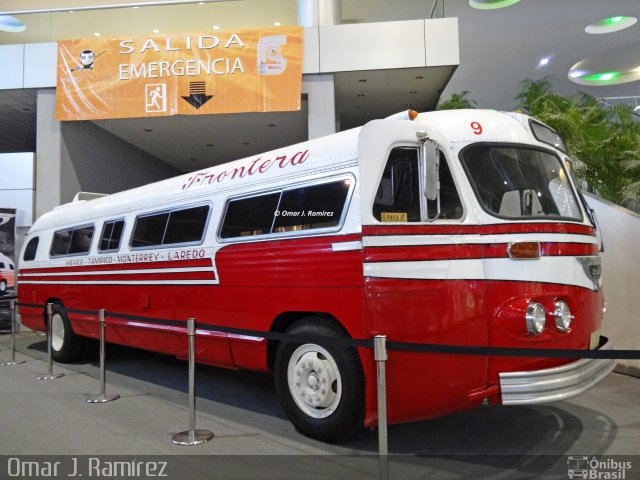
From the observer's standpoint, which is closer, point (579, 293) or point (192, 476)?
point (192, 476)

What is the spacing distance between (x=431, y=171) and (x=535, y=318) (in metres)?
1.29

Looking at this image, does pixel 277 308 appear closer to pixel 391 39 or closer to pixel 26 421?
pixel 26 421

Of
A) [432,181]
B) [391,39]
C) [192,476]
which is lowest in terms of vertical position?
[192,476]

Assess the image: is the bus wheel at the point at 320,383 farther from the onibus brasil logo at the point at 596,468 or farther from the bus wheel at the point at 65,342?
the bus wheel at the point at 65,342

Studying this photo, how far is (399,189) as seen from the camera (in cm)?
390

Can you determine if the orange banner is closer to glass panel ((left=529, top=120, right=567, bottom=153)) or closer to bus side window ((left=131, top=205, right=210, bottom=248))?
bus side window ((left=131, top=205, right=210, bottom=248))

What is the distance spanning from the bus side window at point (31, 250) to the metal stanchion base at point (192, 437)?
232 inches

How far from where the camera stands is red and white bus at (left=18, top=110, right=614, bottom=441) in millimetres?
3650

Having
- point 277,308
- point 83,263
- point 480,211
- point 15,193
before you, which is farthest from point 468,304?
point 15,193

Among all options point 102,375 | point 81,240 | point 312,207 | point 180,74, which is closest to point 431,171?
point 312,207

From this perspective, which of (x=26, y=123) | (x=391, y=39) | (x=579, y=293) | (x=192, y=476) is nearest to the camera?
(x=192, y=476)

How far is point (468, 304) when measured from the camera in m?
3.65

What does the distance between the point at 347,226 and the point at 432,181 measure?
723 mm

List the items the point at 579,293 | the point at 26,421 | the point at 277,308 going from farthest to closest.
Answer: the point at 26,421 < the point at 277,308 < the point at 579,293
